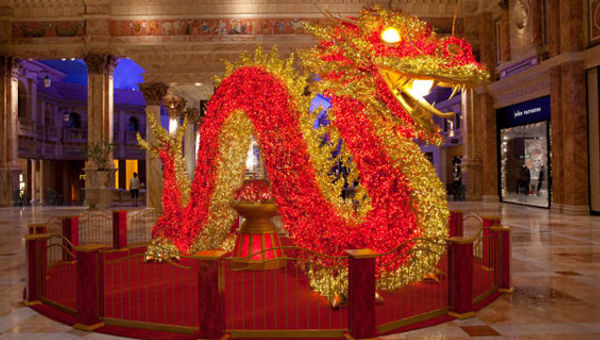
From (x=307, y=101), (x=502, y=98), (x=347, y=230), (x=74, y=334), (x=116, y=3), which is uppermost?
(x=116, y=3)

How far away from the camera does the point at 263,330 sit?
2965mm

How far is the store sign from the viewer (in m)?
12.1

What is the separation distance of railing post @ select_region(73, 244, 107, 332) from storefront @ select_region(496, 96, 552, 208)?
12588 mm

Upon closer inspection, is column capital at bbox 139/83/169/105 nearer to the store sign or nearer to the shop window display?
the store sign

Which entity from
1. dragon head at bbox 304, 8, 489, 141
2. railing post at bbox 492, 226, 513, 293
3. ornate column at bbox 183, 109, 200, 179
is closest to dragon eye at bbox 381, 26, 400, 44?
dragon head at bbox 304, 8, 489, 141

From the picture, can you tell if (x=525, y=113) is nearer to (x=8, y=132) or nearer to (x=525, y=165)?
(x=525, y=165)

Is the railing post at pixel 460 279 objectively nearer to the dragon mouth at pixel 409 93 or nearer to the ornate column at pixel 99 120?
the dragon mouth at pixel 409 93

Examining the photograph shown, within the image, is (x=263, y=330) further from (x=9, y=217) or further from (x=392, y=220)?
(x=9, y=217)

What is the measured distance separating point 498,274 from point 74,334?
3866 mm

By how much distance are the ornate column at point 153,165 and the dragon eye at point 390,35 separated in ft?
40.2

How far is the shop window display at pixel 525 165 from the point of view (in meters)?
12.5

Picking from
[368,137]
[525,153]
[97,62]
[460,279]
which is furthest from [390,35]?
[97,62]

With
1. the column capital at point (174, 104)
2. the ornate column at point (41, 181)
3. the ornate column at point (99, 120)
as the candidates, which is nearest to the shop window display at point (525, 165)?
the column capital at point (174, 104)

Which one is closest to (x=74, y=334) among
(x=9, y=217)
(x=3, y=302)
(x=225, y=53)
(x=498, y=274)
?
(x=3, y=302)
